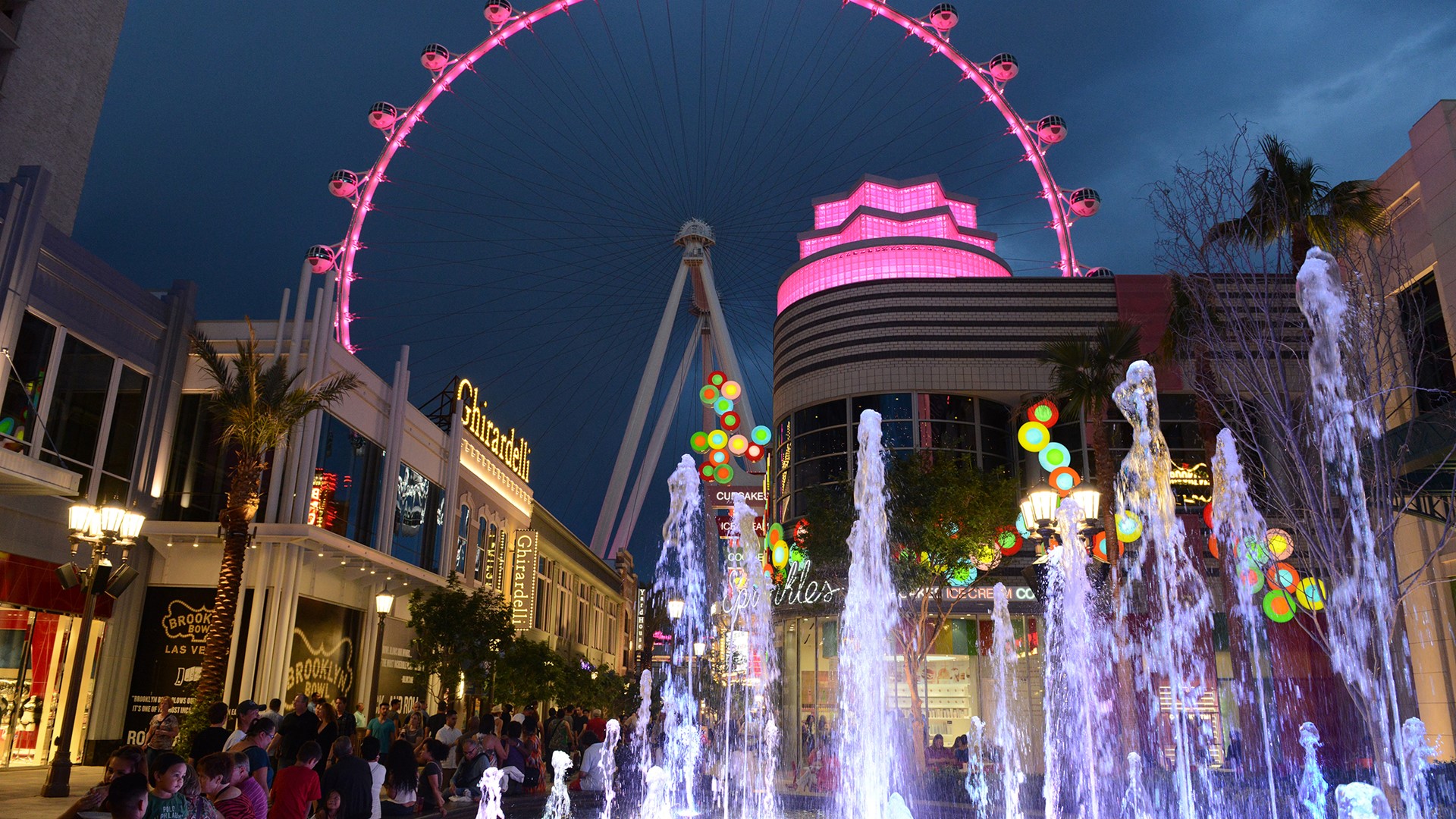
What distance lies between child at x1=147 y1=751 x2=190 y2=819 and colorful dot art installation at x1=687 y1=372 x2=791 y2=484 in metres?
28.5

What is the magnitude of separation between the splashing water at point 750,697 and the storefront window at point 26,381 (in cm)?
1438

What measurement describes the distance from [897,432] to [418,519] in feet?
54.1

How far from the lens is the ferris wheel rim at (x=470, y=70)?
3331 centimetres

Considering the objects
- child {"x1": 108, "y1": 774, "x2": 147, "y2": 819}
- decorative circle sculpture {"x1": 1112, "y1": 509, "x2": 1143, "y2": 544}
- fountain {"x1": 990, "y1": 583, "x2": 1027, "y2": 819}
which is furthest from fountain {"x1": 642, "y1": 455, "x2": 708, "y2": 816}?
child {"x1": 108, "y1": 774, "x2": 147, "y2": 819}

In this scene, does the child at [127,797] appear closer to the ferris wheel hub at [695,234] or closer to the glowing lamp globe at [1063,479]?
the glowing lamp globe at [1063,479]

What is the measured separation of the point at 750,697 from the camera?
41656 millimetres

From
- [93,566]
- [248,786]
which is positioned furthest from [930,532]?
[248,786]

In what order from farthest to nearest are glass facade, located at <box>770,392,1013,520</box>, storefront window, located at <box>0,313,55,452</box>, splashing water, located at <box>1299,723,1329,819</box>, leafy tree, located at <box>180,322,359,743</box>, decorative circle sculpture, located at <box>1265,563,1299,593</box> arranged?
glass facade, located at <box>770,392,1013,520</box>
decorative circle sculpture, located at <box>1265,563,1299,593</box>
storefront window, located at <box>0,313,55,452</box>
leafy tree, located at <box>180,322,359,743</box>
splashing water, located at <box>1299,723,1329,819</box>

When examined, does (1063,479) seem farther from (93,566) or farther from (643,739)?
(93,566)

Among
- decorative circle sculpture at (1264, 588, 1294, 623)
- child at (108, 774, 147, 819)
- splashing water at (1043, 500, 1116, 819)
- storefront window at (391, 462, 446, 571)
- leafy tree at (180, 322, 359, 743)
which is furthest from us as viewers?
storefront window at (391, 462, 446, 571)

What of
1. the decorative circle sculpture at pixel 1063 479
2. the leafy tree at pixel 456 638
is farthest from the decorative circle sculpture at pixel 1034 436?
the leafy tree at pixel 456 638

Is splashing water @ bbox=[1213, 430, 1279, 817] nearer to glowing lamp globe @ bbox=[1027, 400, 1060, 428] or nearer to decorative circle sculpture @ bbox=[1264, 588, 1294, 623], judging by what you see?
decorative circle sculpture @ bbox=[1264, 588, 1294, 623]

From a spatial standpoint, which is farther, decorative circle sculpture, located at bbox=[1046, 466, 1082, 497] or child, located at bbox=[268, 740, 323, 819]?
decorative circle sculpture, located at bbox=[1046, 466, 1082, 497]

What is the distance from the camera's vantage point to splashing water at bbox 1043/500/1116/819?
17.4 meters
